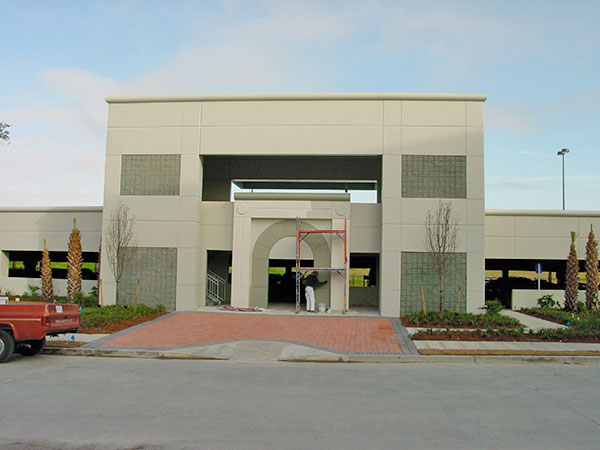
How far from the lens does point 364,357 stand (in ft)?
41.3

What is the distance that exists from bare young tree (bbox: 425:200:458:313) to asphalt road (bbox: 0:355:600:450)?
7.88 m

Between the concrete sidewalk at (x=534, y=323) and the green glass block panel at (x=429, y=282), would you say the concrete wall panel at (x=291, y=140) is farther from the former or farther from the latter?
the concrete sidewalk at (x=534, y=323)

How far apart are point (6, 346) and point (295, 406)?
7.38m

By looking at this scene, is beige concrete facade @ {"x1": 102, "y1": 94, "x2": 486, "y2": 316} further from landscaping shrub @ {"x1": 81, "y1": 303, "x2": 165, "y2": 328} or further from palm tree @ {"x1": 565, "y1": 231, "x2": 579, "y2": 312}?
palm tree @ {"x1": 565, "y1": 231, "x2": 579, "y2": 312}

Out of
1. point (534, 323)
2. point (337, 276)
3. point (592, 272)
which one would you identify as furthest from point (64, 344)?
point (592, 272)

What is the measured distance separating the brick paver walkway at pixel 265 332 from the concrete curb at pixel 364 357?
673 millimetres

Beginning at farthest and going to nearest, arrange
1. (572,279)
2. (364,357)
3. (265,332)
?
(572,279) < (265,332) < (364,357)

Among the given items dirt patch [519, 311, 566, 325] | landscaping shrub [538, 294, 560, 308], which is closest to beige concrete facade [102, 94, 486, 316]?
dirt patch [519, 311, 566, 325]

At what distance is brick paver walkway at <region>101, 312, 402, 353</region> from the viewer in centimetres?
1418

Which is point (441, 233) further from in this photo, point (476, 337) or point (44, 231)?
point (44, 231)

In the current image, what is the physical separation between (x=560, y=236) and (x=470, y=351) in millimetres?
12440

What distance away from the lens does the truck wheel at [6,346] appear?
1131 centimetres

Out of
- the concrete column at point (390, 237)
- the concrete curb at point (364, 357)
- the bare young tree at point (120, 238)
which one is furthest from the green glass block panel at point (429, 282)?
the bare young tree at point (120, 238)

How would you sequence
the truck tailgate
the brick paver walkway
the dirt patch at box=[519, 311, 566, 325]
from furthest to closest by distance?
the dirt patch at box=[519, 311, 566, 325]
the brick paver walkway
the truck tailgate
